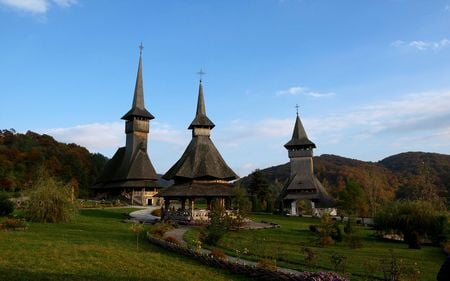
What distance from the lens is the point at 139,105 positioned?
61.3 m

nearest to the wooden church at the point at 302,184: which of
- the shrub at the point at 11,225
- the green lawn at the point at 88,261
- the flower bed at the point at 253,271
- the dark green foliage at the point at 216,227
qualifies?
the dark green foliage at the point at 216,227

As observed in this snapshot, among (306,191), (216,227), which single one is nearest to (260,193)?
(306,191)

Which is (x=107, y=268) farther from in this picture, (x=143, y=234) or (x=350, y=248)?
(x=350, y=248)

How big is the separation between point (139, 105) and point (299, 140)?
24.1 meters

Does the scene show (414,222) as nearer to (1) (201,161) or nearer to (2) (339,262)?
(2) (339,262)

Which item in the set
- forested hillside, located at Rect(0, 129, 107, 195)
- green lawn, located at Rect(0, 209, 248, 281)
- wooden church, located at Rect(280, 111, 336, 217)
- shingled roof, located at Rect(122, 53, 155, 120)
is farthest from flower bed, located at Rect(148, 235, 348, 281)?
forested hillside, located at Rect(0, 129, 107, 195)

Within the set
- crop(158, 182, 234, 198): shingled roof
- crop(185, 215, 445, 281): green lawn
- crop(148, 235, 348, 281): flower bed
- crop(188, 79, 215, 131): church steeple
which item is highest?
crop(188, 79, 215, 131): church steeple

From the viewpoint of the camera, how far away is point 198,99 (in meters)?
→ 39.8

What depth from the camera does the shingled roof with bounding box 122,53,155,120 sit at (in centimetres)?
5981

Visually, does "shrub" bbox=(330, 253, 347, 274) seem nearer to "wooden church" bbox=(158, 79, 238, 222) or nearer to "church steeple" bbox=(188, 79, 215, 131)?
"wooden church" bbox=(158, 79, 238, 222)

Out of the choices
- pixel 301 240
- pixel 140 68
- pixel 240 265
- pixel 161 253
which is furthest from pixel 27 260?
pixel 140 68

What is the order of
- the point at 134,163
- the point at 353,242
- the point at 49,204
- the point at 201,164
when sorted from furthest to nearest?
the point at 134,163 → the point at 201,164 → the point at 49,204 → the point at 353,242

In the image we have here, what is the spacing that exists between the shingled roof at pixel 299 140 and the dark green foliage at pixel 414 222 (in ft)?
94.2

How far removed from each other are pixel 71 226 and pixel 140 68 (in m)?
41.3
